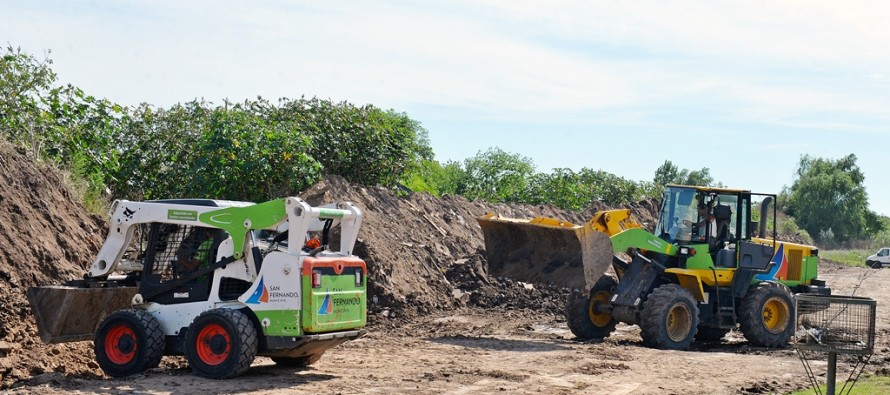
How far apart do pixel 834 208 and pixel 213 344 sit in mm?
75428

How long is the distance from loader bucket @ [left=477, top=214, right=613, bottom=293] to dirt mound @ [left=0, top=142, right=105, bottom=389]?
6.53 metres

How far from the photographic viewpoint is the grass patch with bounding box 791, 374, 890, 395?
39.0ft

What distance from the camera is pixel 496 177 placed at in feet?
139

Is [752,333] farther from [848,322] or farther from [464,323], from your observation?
[848,322]

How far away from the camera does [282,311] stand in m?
11.0

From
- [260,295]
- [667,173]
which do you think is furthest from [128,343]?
[667,173]

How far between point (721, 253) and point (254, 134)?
9.51 metres

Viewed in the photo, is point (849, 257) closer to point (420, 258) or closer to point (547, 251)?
point (420, 258)

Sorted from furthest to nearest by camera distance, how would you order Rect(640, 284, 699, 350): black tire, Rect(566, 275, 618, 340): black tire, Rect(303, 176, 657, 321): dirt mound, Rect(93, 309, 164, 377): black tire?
1. Rect(303, 176, 657, 321): dirt mound
2. Rect(566, 275, 618, 340): black tire
3. Rect(640, 284, 699, 350): black tire
4. Rect(93, 309, 164, 377): black tire

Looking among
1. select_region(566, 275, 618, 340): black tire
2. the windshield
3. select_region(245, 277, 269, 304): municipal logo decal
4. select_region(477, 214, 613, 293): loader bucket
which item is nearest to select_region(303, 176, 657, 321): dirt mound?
select_region(477, 214, 613, 293): loader bucket

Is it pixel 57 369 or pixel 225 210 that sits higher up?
pixel 225 210

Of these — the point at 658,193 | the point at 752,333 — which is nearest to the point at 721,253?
the point at 752,333

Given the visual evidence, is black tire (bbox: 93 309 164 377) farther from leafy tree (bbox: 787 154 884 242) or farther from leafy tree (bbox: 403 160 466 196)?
leafy tree (bbox: 787 154 884 242)

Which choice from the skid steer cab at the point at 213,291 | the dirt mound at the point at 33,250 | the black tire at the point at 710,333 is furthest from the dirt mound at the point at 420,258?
the skid steer cab at the point at 213,291
